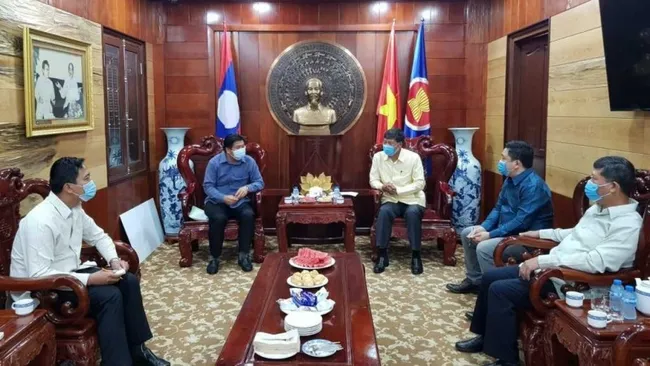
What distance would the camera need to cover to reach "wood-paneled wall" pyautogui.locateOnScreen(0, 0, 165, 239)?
299 cm

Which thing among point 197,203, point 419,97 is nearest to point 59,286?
point 197,203

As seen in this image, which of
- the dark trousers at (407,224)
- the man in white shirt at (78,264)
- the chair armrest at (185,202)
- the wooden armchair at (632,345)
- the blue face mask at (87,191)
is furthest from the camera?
the chair armrest at (185,202)

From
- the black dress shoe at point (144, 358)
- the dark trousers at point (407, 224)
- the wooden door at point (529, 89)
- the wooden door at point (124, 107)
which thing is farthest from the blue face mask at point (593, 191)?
the wooden door at point (124, 107)

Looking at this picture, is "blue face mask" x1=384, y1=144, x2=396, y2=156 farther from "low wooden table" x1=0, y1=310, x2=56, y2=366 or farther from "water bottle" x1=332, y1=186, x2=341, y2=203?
"low wooden table" x1=0, y1=310, x2=56, y2=366

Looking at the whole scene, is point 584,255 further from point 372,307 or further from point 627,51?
point 372,307

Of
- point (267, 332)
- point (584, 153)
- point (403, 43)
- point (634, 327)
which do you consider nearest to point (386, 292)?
point (584, 153)

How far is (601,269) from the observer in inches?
92.9

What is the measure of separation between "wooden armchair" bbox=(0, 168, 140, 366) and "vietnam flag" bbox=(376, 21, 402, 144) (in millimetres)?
3335

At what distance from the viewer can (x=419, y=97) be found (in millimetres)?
5113

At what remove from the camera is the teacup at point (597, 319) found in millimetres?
2008

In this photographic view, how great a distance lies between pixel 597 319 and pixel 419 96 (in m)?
3.36

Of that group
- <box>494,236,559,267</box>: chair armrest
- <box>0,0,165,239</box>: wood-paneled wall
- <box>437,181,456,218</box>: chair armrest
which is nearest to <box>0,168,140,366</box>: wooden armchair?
<box>0,0,165,239</box>: wood-paneled wall

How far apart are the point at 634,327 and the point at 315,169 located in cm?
336

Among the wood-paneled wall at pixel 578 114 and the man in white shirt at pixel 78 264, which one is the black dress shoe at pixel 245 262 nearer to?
the man in white shirt at pixel 78 264
